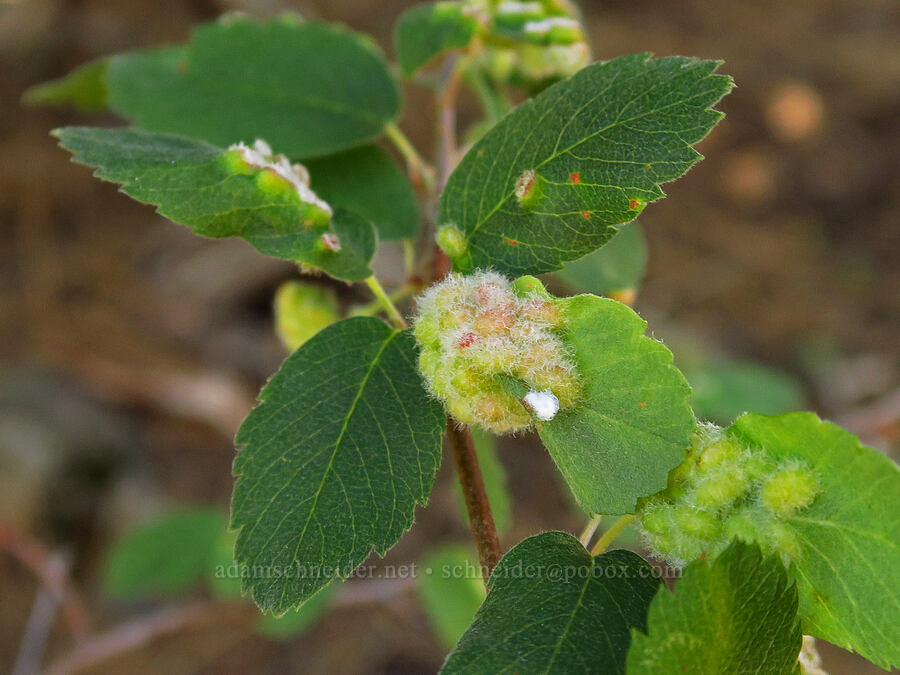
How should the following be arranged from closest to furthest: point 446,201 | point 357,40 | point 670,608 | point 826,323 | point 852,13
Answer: point 670,608 < point 446,201 < point 357,40 < point 826,323 < point 852,13

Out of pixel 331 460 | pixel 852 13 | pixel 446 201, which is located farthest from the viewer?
pixel 852 13

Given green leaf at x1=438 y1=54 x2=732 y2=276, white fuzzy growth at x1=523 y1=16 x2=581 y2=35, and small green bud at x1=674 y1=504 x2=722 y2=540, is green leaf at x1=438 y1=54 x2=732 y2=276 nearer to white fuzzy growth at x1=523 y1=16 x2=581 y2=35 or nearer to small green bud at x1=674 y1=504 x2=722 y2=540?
small green bud at x1=674 y1=504 x2=722 y2=540

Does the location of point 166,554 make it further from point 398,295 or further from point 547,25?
point 547,25

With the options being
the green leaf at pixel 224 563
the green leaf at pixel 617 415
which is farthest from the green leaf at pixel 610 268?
the green leaf at pixel 224 563

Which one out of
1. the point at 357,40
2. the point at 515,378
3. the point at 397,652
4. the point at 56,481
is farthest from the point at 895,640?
the point at 56,481

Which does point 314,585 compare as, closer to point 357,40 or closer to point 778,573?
point 778,573

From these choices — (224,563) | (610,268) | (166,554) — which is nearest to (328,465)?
(610,268)
